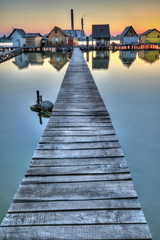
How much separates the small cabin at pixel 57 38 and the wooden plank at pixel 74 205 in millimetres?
54054

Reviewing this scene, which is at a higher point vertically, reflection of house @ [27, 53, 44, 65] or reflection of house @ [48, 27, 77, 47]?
reflection of house @ [48, 27, 77, 47]

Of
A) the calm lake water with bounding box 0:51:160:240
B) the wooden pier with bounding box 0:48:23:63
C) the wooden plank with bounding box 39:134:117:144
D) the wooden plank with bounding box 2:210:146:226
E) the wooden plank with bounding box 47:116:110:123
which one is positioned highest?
the wooden pier with bounding box 0:48:23:63

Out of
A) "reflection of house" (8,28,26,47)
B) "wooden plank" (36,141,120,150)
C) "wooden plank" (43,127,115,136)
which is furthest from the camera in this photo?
"reflection of house" (8,28,26,47)

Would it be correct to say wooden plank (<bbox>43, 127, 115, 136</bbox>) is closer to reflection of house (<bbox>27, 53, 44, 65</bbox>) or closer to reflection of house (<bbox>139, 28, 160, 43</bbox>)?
reflection of house (<bbox>27, 53, 44, 65</bbox>)

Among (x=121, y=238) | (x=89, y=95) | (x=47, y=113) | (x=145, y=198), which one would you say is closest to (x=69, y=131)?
(x=145, y=198)

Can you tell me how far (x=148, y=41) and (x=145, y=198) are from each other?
59491 mm

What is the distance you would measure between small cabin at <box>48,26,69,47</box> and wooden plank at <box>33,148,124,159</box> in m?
52.5

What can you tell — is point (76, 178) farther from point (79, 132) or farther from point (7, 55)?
point (7, 55)

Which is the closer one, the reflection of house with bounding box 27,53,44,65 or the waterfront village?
the reflection of house with bounding box 27,53,44,65

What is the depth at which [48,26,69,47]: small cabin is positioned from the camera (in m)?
51.9

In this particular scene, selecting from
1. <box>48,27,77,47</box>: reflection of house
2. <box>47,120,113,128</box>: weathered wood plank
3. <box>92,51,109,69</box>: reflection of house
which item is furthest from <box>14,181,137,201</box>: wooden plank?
<box>48,27,77,47</box>: reflection of house

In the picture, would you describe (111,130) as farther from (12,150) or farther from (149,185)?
(12,150)

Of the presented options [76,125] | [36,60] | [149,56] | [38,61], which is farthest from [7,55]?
[76,125]

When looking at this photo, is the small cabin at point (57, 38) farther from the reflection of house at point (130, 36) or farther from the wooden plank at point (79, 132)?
the wooden plank at point (79, 132)
